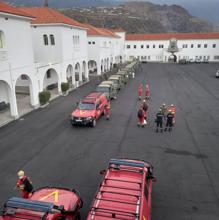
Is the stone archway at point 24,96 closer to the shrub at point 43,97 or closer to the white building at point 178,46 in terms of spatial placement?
the shrub at point 43,97

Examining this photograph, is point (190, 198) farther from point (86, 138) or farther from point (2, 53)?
point (2, 53)

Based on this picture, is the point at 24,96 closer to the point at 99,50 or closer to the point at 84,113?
the point at 84,113

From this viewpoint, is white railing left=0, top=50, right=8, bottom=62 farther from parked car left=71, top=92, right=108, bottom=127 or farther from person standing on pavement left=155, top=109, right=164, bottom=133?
person standing on pavement left=155, top=109, right=164, bottom=133

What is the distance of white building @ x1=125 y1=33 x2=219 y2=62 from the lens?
228 feet

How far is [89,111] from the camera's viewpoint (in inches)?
679

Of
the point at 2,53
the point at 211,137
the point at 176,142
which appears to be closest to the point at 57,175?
the point at 176,142

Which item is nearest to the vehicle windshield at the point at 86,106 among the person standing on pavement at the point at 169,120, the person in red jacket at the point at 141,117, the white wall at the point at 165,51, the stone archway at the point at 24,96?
the person in red jacket at the point at 141,117

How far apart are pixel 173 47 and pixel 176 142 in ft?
197

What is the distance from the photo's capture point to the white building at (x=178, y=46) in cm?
6950

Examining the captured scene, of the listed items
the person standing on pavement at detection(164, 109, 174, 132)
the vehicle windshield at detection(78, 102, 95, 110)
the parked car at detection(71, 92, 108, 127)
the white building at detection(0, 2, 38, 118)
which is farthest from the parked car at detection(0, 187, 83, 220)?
the white building at detection(0, 2, 38, 118)

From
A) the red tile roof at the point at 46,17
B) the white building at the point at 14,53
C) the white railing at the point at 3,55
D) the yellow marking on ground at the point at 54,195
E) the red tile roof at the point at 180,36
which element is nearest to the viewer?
the yellow marking on ground at the point at 54,195

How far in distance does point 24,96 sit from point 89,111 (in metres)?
12.4

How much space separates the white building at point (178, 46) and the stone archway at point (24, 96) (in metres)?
49.1

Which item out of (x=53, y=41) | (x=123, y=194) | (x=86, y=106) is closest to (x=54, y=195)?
(x=123, y=194)
